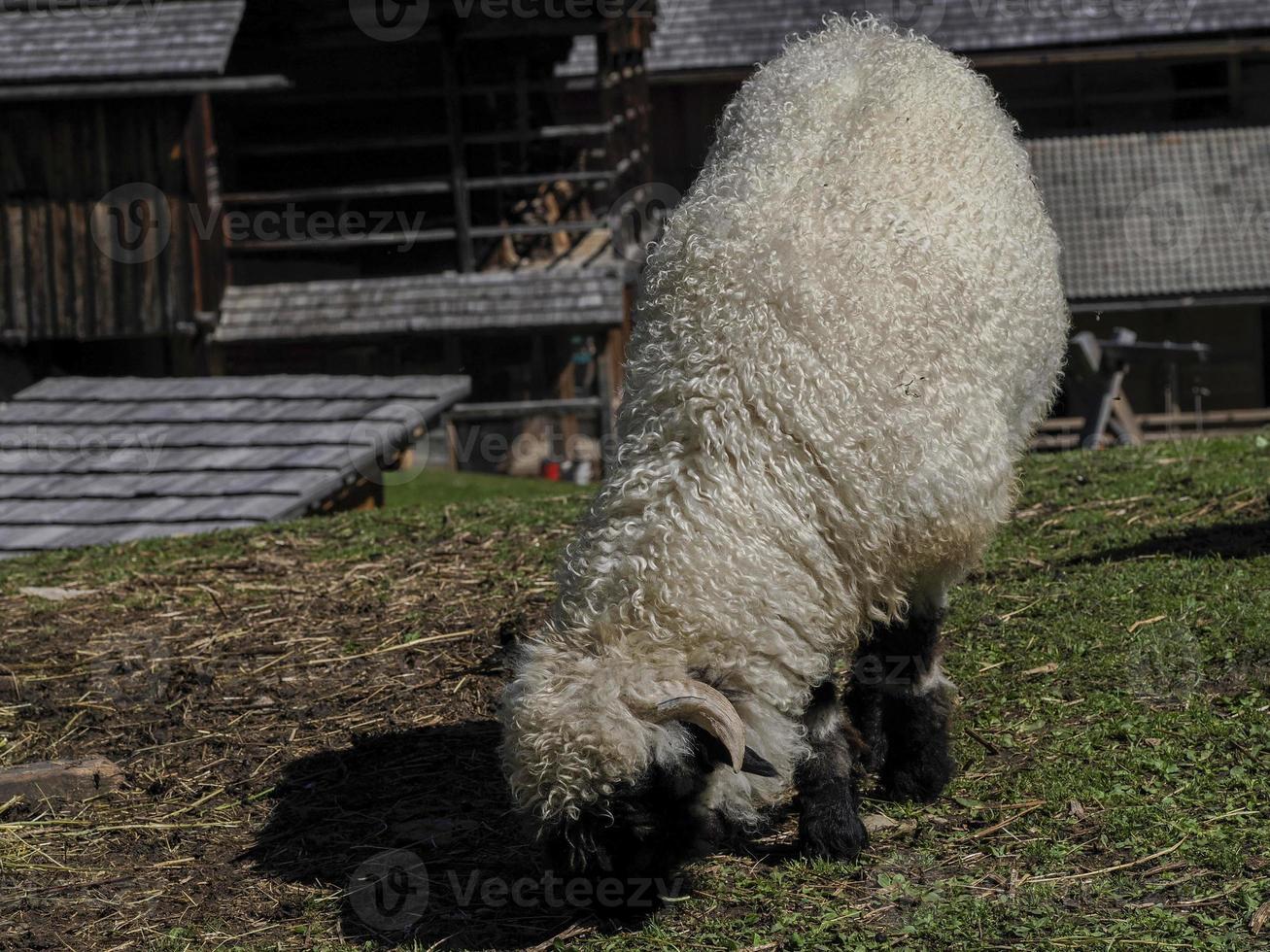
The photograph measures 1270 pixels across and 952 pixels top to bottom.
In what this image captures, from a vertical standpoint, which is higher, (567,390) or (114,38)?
(114,38)

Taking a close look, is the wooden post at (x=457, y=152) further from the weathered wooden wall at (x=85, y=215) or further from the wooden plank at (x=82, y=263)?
the wooden plank at (x=82, y=263)

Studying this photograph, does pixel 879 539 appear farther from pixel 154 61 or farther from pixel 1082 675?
pixel 154 61

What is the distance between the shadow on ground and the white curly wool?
95.2 inches

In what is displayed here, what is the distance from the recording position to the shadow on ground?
288 inches

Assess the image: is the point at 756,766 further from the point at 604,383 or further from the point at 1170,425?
the point at 1170,425

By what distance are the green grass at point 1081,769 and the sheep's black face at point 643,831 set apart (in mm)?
286

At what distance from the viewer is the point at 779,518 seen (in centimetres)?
455

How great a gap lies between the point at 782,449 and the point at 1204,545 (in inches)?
152

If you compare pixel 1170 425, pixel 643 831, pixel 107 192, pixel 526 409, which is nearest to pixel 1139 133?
pixel 1170 425

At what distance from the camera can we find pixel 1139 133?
23453mm

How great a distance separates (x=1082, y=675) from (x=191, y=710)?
13.1 feet

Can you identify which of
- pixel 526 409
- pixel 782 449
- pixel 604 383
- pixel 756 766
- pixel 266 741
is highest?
pixel 782 449

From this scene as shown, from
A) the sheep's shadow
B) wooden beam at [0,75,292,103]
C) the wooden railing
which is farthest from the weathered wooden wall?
the sheep's shadow

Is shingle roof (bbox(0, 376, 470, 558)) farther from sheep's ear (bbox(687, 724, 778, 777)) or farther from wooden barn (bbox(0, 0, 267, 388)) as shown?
sheep's ear (bbox(687, 724, 778, 777))
